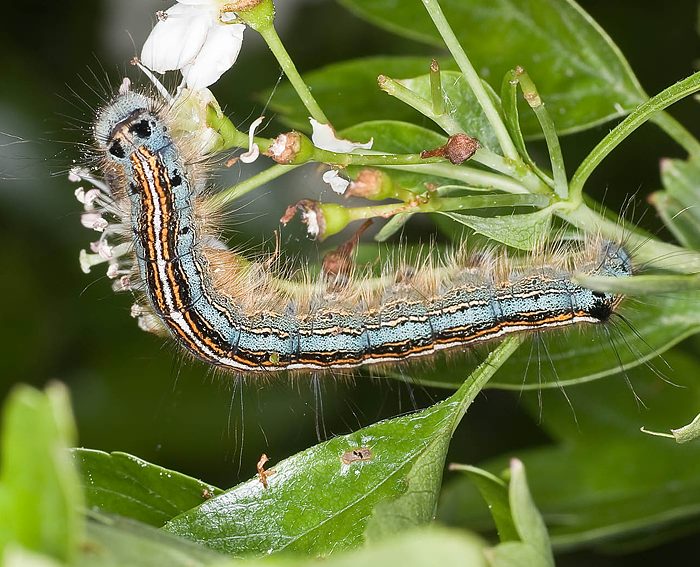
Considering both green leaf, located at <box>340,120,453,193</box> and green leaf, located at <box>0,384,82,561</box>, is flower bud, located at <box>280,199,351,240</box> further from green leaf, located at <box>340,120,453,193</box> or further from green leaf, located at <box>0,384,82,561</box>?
green leaf, located at <box>0,384,82,561</box>

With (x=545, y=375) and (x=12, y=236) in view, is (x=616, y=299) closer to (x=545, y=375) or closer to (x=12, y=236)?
(x=545, y=375)

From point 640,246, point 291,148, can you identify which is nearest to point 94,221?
point 291,148

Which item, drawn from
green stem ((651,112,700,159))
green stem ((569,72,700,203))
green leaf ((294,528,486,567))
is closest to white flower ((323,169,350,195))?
green stem ((569,72,700,203))

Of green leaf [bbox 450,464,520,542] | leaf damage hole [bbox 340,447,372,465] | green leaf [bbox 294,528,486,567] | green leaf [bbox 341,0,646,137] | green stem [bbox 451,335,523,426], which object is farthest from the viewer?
green leaf [bbox 341,0,646,137]

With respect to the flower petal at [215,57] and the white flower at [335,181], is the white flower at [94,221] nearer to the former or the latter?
the flower petal at [215,57]

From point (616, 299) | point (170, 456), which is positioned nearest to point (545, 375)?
point (616, 299)

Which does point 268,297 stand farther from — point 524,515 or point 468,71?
point 524,515

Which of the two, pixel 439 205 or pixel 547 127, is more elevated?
pixel 547 127
